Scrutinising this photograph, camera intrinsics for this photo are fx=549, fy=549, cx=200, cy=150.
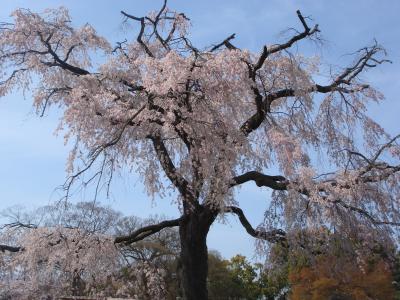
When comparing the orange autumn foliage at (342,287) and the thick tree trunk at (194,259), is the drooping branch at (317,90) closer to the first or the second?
the thick tree trunk at (194,259)

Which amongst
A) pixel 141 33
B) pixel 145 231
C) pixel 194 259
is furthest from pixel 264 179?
pixel 141 33

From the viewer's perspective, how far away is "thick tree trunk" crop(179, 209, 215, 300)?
962cm

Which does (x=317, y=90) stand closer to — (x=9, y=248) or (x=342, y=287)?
(x=9, y=248)

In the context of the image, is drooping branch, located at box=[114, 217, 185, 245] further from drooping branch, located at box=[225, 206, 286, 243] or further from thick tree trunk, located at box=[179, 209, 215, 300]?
drooping branch, located at box=[225, 206, 286, 243]

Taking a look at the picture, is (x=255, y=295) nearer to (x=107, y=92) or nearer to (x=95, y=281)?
(x=95, y=281)

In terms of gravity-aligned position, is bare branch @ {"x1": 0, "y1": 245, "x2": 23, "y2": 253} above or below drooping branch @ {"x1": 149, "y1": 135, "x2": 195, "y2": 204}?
below

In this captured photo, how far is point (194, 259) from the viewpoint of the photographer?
382 inches

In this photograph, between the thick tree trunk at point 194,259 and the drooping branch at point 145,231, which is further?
the drooping branch at point 145,231

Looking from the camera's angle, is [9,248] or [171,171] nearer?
[171,171]

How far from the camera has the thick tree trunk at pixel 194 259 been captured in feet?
31.6

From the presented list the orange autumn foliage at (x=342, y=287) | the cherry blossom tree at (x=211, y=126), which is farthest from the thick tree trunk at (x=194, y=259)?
the orange autumn foliage at (x=342, y=287)

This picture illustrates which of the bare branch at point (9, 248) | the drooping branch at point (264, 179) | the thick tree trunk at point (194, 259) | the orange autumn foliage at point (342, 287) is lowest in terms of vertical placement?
the thick tree trunk at point (194, 259)

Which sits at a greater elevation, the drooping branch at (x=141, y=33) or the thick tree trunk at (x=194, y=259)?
the drooping branch at (x=141, y=33)

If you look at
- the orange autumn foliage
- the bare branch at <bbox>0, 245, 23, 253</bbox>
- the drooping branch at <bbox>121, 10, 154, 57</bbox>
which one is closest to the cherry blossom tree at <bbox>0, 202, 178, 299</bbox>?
the bare branch at <bbox>0, 245, 23, 253</bbox>
